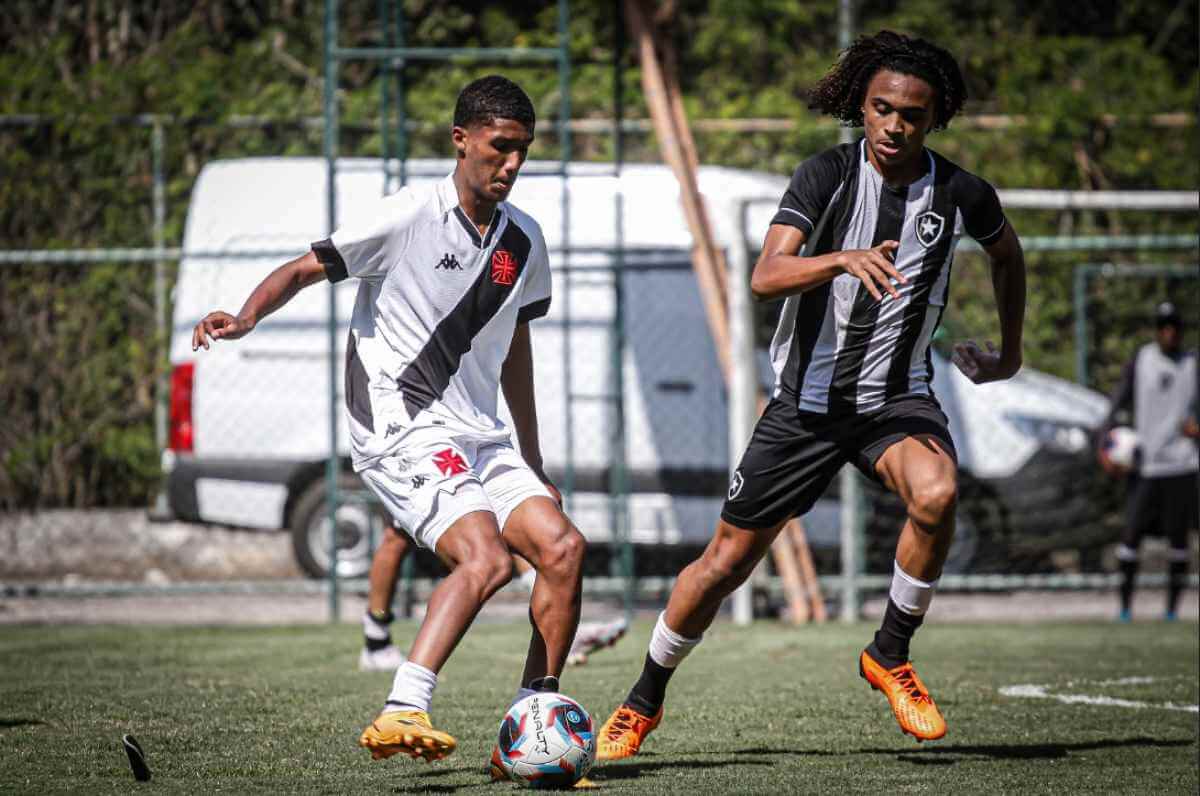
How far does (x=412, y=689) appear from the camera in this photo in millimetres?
4781

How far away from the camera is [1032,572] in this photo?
12.2m

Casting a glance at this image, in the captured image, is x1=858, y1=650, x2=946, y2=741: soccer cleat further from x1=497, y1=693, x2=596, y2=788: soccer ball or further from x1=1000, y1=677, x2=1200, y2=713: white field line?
x1=1000, y1=677, x2=1200, y2=713: white field line

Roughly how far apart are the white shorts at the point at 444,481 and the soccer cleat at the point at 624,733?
2.76 ft

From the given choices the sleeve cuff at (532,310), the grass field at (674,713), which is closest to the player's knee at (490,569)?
the grass field at (674,713)

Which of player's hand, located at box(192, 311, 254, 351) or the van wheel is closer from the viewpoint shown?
player's hand, located at box(192, 311, 254, 351)

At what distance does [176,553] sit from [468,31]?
563cm

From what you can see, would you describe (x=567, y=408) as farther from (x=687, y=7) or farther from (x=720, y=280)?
(x=687, y=7)

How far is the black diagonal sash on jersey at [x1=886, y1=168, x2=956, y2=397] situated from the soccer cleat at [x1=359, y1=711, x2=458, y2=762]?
74.7 inches

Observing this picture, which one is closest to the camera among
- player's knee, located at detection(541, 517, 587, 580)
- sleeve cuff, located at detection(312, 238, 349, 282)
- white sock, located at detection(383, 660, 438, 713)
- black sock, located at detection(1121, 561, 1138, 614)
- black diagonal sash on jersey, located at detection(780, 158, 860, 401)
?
white sock, located at detection(383, 660, 438, 713)

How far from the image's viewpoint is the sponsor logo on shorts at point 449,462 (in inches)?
204

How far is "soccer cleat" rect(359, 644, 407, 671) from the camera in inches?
316

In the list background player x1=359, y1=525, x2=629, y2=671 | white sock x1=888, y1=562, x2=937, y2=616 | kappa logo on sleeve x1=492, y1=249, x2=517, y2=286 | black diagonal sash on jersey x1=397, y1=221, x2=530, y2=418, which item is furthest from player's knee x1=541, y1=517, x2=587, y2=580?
background player x1=359, y1=525, x2=629, y2=671

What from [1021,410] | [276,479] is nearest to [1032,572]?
[1021,410]

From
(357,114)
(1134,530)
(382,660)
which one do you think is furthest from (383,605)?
(357,114)
